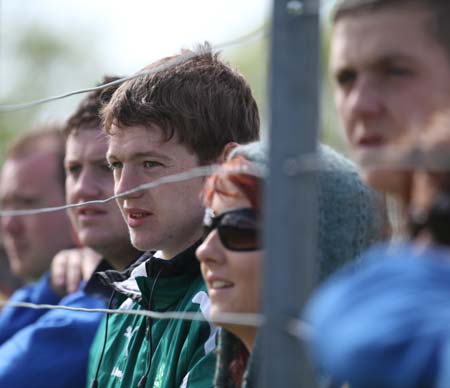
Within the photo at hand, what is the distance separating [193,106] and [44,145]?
2675mm

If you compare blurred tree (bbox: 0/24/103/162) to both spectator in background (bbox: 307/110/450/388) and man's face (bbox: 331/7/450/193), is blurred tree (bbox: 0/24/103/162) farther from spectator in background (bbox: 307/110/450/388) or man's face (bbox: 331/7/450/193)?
spectator in background (bbox: 307/110/450/388)

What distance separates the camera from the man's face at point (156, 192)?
2881mm

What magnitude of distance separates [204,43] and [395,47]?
132 centimetres

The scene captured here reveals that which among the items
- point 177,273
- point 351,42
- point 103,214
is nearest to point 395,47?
point 351,42

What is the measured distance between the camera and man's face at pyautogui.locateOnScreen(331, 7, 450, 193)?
1.84m

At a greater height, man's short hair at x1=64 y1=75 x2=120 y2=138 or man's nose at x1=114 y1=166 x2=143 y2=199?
man's short hair at x1=64 y1=75 x2=120 y2=138

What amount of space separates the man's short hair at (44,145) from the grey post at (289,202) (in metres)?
3.72

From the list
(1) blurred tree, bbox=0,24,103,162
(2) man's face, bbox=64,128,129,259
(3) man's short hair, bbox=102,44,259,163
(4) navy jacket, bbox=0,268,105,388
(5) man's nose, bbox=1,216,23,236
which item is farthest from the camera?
(1) blurred tree, bbox=0,24,103,162

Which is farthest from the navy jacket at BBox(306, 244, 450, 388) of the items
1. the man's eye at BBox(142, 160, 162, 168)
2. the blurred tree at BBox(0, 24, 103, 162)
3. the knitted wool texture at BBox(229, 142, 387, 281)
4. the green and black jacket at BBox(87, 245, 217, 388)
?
the blurred tree at BBox(0, 24, 103, 162)

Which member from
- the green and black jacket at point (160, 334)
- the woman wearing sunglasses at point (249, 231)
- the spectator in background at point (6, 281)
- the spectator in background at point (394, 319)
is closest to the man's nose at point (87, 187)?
the green and black jacket at point (160, 334)

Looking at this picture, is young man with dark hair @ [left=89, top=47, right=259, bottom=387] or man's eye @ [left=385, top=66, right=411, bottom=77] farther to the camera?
young man with dark hair @ [left=89, top=47, right=259, bottom=387]

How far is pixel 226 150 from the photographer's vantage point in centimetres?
277

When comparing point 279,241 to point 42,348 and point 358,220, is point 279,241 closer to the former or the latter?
point 358,220

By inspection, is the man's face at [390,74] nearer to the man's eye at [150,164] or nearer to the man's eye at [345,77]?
the man's eye at [345,77]
